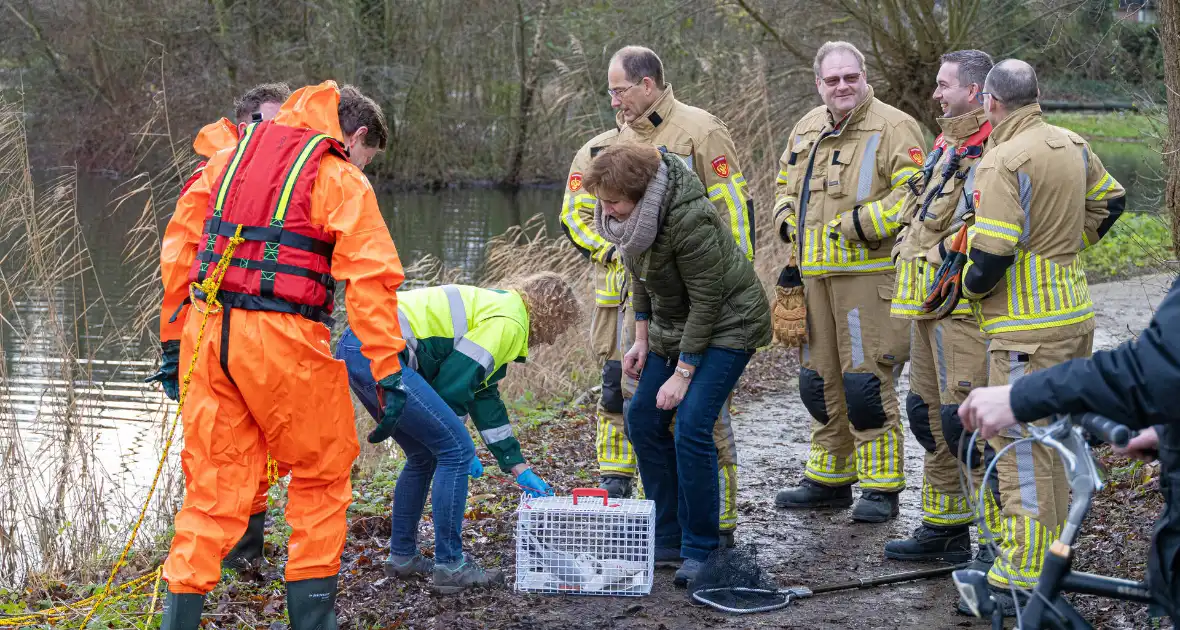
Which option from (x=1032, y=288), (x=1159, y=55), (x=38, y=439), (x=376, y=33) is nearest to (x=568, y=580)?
(x=1032, y=288)

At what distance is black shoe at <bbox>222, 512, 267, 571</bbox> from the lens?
5.07 meters

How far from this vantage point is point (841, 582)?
4836mm

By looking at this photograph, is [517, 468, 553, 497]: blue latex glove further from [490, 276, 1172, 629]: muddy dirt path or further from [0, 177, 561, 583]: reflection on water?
[0, 177, 561, 583]: reflection on water

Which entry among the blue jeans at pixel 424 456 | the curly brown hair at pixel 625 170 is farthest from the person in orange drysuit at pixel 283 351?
the curly brown hair at pixel 625 170

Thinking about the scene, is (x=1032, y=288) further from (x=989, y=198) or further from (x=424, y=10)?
(x=424, y=10)

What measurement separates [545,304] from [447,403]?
2.13 ft

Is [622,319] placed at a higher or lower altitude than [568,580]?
higher

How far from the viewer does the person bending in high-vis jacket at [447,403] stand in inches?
181

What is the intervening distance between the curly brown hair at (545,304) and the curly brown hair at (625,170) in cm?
73

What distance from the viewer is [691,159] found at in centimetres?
555

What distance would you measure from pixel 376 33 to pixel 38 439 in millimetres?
21851

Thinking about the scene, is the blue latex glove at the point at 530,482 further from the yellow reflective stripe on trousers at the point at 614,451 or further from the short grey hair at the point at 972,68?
the short grey hair at the point at 972,68

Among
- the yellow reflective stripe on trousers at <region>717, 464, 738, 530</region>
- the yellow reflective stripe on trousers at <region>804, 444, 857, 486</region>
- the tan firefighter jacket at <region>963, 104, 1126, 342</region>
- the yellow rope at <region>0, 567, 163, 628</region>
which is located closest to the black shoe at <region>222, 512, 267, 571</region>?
the yellow rope at <region>0, 567, 163, 628</region>

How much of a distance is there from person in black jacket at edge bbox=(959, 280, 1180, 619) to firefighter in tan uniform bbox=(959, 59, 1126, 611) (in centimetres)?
170
